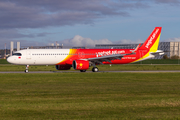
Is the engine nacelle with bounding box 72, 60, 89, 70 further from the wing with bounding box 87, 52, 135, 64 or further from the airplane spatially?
the wing with bounding box 87, 52, 135, 64

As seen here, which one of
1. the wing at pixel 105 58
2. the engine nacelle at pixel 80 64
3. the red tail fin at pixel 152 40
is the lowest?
the engine nacelle at pixel 80 64

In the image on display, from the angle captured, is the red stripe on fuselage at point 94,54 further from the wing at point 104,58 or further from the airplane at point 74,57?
the wing at point 104,58

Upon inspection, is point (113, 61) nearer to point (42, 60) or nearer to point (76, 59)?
point (76, 59)

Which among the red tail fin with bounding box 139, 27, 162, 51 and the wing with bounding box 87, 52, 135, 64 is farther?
the red tail fin with bounding box 139, 27, 162, 51

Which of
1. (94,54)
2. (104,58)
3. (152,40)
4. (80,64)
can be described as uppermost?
(152,40)

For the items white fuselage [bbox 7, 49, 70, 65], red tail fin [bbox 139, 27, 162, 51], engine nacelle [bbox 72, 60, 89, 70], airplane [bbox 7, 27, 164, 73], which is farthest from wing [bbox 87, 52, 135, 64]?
red tail fin [bbox 139, 27, 162, 51]

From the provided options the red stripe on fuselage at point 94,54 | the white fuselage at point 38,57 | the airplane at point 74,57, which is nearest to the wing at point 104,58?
the airplane at point 74,57

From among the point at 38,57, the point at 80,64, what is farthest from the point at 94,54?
the point at 38,57

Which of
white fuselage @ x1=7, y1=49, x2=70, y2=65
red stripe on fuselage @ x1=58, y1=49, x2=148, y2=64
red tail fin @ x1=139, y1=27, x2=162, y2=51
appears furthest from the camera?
red tail fin @ x1=139, y1=27, x2=162, y2=51

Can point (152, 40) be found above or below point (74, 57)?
above

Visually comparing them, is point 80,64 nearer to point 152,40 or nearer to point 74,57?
point 74,57

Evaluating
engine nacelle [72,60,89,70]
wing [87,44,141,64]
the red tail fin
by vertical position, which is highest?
the red tail fin

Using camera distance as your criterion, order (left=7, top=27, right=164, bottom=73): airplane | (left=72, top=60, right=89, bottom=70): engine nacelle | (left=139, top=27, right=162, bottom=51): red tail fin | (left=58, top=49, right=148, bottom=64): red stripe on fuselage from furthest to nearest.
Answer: (left=139, top=27, right=162, bottom=51): red tail fin → (left=58, top=49, right=148, bottom=64): red stripe on fuselage → (left=7, top=27, right=164, bottom=73): airplane → (left=72, top=60, right=89, bottom=70): engine nacelle

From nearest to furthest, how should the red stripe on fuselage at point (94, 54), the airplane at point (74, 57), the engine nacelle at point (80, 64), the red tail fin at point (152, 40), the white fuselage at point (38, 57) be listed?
the engine nacelle at point (80, 64) < the airplane at point (74, 57) < the white fuselage at point (38, 57) < the red stripe on fuselage at point (94, 54) < the red tail fin at point (152, 40)
